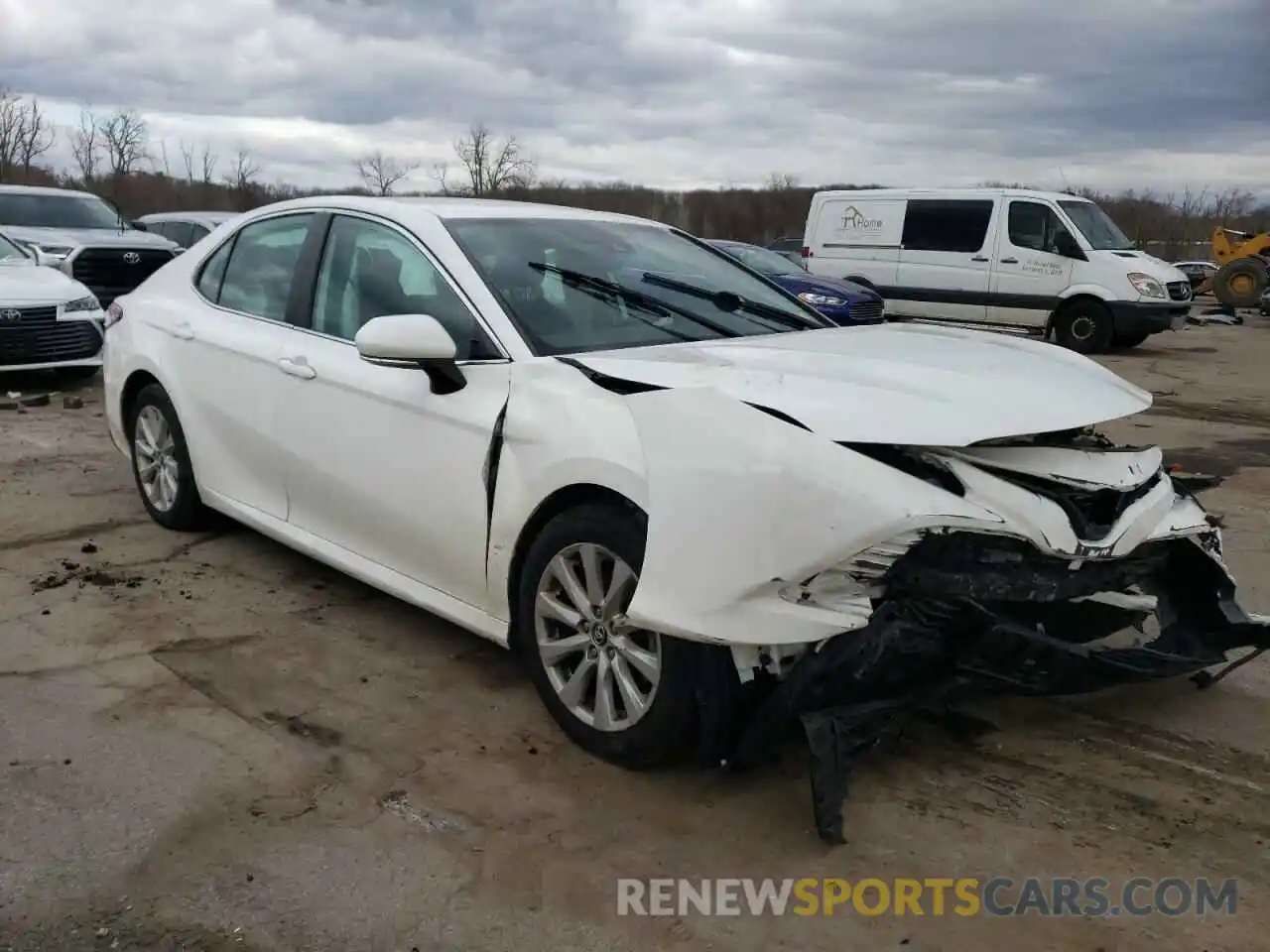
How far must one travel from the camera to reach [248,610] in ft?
14.1

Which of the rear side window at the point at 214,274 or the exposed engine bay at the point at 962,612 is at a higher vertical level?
the rear side window at the point at 214,274

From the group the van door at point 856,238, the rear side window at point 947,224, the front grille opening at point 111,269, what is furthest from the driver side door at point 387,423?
the rear side window at point 947,224

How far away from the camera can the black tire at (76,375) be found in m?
10.1

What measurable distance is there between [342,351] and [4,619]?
5.62ft

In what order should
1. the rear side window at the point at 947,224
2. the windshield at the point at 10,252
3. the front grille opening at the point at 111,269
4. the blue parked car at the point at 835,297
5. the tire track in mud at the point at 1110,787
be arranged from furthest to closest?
the rear side window at the point at 947,224 → the front grille opening at the point at 111,269 → the blue parked car at the point at 835,297 → the windshield at the point at 10,252 → the tire track in mud at the point at 1110,787

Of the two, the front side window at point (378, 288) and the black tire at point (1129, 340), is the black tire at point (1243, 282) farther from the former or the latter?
the front side window at point (378, 288)

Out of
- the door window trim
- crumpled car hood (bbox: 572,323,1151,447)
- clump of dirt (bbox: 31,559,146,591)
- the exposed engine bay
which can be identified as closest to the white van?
crumpled car hood (bbox: 572,323,1151,447)

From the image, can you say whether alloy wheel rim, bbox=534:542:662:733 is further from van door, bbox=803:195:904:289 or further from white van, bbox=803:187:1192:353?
white van, bbox=803:187:1192:353

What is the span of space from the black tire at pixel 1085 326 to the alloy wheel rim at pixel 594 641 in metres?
13.0

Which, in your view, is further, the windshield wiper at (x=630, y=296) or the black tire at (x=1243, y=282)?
the black tire at (x=1243, y=282)

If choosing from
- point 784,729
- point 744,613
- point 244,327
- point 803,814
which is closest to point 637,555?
point 744,613

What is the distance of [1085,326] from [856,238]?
140 inches

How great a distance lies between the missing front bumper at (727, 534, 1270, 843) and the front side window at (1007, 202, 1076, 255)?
13.0 m

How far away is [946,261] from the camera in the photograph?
15414 mm
